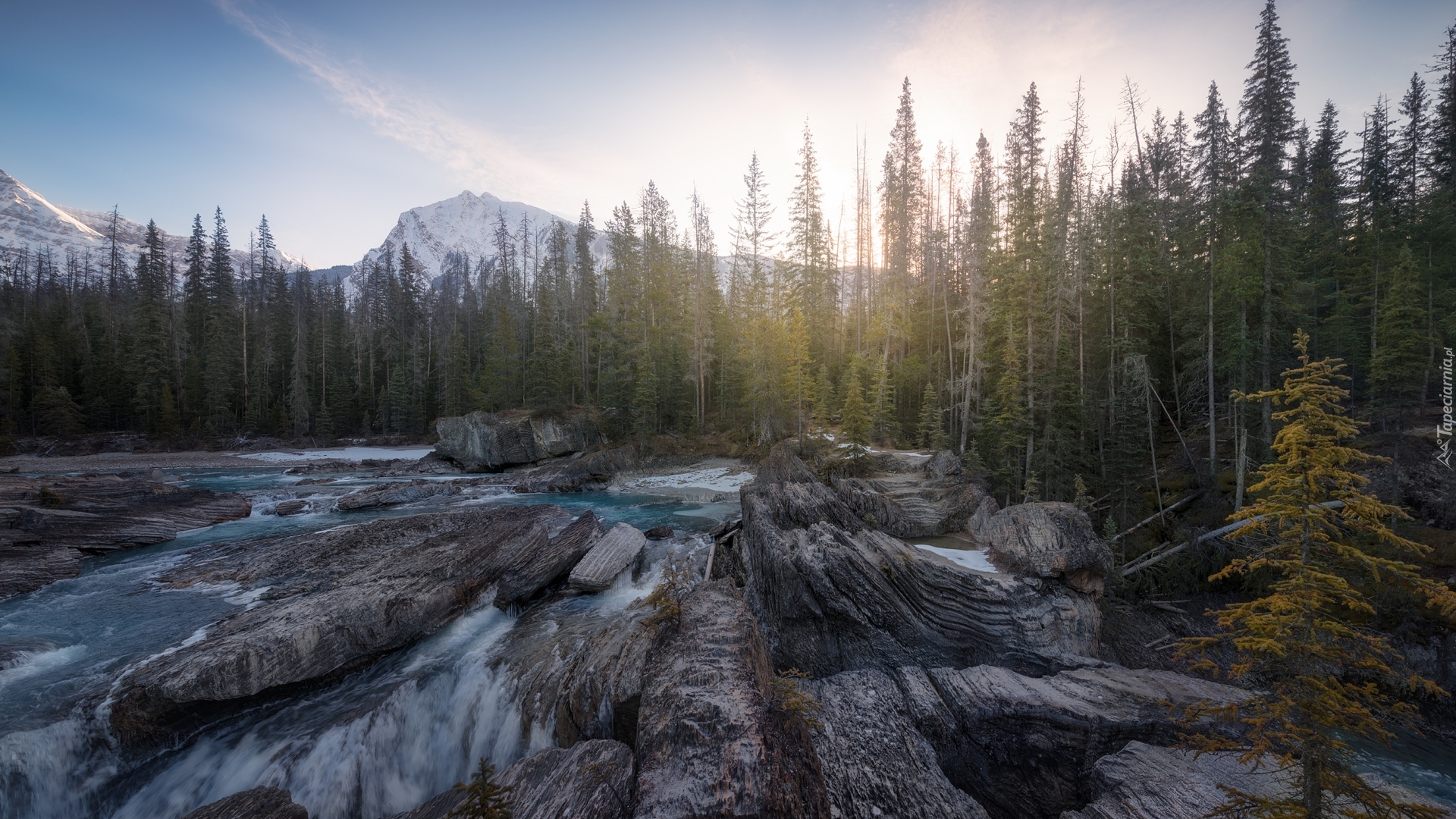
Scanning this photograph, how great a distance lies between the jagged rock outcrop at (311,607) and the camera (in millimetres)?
7176

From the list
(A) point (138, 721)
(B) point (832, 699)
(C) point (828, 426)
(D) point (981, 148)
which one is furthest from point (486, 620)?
(D) point (981, 148)

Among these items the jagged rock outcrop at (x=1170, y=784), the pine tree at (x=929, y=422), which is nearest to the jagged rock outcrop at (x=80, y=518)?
the jagged rock outcrop at (x=1170, y=784)

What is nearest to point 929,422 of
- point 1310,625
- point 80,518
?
point 1310,625

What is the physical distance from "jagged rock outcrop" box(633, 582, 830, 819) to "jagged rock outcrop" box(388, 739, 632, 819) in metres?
0.24

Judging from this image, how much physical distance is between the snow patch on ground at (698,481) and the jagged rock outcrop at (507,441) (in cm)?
833

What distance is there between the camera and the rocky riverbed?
5160 mm

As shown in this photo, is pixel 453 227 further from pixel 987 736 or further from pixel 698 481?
pixel 987 736

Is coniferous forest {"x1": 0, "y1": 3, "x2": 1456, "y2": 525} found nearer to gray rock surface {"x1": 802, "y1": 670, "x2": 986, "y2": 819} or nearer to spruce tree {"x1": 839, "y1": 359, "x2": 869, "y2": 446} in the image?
spruce tree {"x1": 839, "y1": 359, "x2": 869, "y2": 446}

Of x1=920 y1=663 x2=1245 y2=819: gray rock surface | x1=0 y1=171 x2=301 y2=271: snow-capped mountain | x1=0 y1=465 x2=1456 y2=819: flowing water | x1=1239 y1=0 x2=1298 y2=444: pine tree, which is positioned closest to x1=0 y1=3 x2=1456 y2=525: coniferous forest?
x1=1239 y1=0 x2=1298 y2=444: pine tree

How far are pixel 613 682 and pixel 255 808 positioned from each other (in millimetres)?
4071

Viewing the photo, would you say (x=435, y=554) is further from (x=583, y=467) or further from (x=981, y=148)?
(x=981, y=148)

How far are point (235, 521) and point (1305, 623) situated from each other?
28933 millimetres

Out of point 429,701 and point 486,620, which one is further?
point 486,620

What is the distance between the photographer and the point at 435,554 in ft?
40.3
